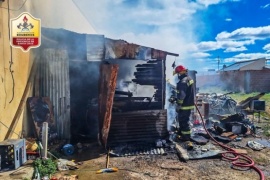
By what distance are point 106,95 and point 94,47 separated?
1.58m

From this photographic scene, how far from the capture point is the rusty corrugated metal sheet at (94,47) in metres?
6.95

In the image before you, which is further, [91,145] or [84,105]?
[84,105]

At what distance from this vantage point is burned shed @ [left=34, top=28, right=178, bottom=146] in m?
6.67

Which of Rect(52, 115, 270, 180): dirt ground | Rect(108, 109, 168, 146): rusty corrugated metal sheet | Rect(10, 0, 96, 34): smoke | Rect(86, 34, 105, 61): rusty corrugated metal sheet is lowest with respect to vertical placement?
Rect(52, 115, 270, 180): dirt ground

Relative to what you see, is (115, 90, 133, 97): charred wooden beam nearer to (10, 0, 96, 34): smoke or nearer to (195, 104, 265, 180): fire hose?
(195, 104, 265, 180): fire hose

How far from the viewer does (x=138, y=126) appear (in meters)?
7.19

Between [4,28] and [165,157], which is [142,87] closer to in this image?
[165,157]

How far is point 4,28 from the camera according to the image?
5.21 metres

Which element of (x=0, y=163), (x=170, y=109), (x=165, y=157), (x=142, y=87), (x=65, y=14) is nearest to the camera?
(x=0, y=163)

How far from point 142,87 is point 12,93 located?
4.32 m

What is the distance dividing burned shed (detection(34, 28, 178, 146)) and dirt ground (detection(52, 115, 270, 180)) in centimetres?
86

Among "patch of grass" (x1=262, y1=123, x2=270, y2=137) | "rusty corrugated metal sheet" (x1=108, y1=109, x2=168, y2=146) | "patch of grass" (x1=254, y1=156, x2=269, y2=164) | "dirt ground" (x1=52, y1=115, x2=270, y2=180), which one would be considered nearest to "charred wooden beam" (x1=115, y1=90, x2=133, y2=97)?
"rusty corrugated metal sheet" (x1=108, y1=109, x2=168, y2=146)

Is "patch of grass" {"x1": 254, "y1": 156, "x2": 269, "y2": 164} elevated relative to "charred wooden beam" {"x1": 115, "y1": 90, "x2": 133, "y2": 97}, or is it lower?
lower

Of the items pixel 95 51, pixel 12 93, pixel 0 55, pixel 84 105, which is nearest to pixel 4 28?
pixel 0 55
